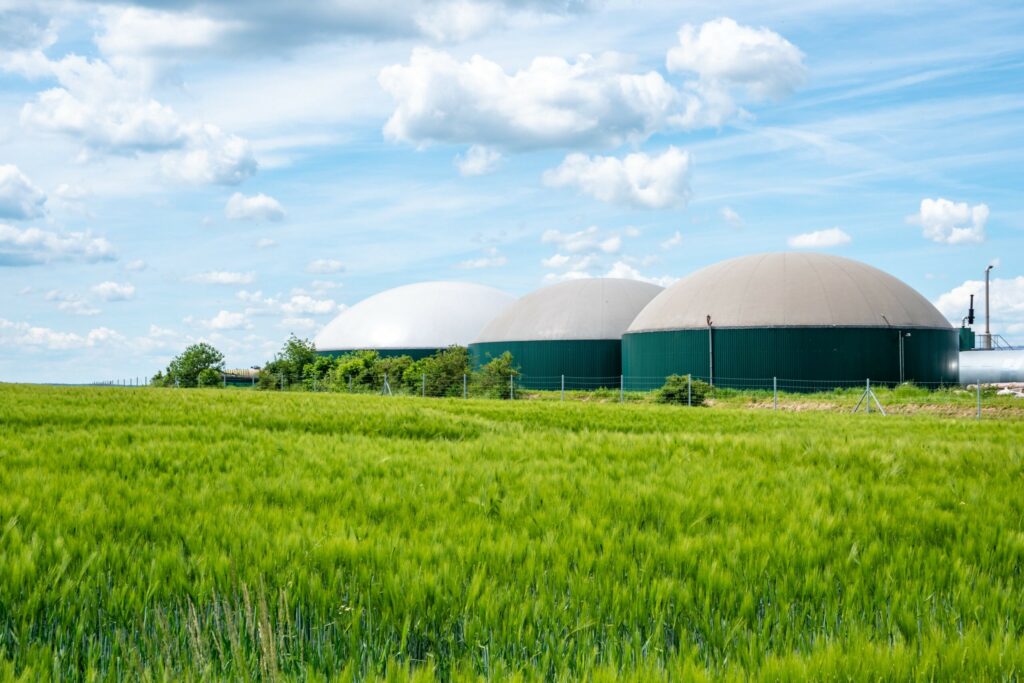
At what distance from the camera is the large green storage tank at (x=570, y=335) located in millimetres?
51062

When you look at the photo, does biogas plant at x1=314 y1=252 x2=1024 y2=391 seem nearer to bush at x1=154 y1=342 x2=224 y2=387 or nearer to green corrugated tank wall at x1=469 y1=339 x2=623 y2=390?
green corrugated tank wall at x1=469 y1=339 x2=623 y2=390

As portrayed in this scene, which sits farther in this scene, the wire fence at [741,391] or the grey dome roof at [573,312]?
the grey dome roof at [573,312]

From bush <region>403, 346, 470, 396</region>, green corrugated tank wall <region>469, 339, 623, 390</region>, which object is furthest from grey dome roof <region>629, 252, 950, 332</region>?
bush <region>403, 346, 470, 396</region>

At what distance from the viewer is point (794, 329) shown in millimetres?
40219

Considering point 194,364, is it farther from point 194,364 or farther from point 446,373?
point 446,373

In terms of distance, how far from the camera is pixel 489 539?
4738 mm

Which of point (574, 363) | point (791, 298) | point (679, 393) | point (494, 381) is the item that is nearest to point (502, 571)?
point (679, 393)

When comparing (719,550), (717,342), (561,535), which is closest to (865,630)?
(719,550)

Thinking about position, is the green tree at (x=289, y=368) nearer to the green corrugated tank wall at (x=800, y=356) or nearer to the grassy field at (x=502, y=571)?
the green corrugated tank wall at (x=800, y=356)

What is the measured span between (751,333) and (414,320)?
36.6 m

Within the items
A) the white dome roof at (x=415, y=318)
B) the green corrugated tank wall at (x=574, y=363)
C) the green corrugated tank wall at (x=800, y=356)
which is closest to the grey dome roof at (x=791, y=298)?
the green corrugated tank wall at (x=800, y=356)

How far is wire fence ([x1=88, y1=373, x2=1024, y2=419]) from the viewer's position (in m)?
30.6

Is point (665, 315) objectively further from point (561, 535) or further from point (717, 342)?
point (561, 535)

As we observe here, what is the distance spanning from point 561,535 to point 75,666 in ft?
8.95
